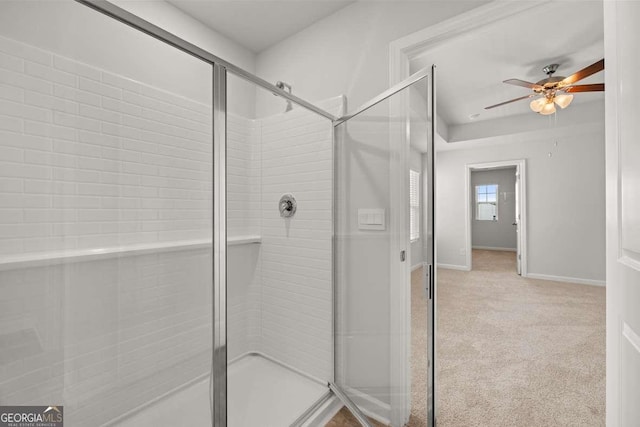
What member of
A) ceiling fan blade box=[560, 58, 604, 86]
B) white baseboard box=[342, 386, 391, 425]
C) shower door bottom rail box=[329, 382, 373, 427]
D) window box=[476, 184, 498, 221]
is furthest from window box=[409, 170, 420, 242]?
window box=[476, 184, 498, 221]

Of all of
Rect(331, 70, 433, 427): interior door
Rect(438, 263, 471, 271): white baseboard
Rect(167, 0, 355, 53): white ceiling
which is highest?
Rect(167, 0, 355, 53): white ceiling

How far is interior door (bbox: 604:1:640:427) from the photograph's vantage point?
649mm

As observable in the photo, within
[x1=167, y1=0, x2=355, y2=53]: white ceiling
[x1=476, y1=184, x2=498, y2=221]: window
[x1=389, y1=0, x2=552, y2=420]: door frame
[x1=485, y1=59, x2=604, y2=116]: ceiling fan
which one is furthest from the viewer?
[x1=476, y1=184, x2=498, y2=221]: window

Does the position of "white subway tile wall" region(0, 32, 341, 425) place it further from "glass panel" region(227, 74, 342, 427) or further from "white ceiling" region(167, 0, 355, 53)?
"white ceiling" region(167, 0, 355, 53)

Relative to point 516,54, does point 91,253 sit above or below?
below

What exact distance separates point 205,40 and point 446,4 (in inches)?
66.8

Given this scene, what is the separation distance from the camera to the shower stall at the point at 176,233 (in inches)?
34.6

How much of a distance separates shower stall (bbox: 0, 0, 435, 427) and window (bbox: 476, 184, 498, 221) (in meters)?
7.92

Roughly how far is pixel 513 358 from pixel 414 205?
196 cm

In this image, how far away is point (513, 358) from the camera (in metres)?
2.32

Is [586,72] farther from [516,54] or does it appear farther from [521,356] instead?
[521,356]

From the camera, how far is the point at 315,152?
5.87 ft

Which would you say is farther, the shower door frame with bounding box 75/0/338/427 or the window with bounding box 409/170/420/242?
the window with bounding box 409/170/420/242

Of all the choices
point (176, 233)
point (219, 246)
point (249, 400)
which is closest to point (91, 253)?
point (176, 233)
